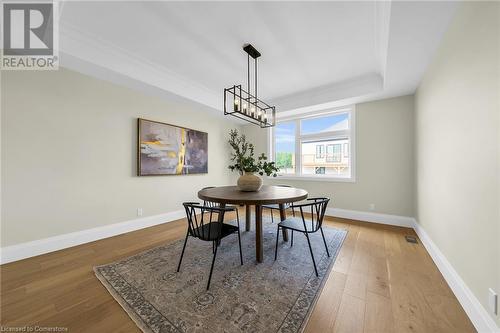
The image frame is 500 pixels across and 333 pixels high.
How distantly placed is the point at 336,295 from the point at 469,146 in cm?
151

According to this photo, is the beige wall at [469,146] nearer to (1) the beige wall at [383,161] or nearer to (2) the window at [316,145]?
(1) the beige wall at [383,161]

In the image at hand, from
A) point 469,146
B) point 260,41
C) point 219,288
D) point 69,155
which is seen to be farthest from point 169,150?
point 469,146

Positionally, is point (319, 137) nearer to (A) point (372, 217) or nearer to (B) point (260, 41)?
(A) point (372, 217)

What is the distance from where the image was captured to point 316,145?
4.21 meters

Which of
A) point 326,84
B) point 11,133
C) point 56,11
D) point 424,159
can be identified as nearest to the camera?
point 56,11

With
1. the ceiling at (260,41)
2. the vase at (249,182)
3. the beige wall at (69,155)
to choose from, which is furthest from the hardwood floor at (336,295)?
the ceiling at (260,41)

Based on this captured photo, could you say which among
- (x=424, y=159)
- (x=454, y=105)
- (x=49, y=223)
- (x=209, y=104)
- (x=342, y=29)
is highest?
(x=342, y=29)

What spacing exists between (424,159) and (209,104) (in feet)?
11.9

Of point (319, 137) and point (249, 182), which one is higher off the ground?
point (319, 137)

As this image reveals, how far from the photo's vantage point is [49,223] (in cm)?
228

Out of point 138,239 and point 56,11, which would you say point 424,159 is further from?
point 56,11

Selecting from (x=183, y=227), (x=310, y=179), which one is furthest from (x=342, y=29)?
(x=183, y=227)

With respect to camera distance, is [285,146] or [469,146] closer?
[469,146]

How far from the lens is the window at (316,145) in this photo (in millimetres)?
3840
